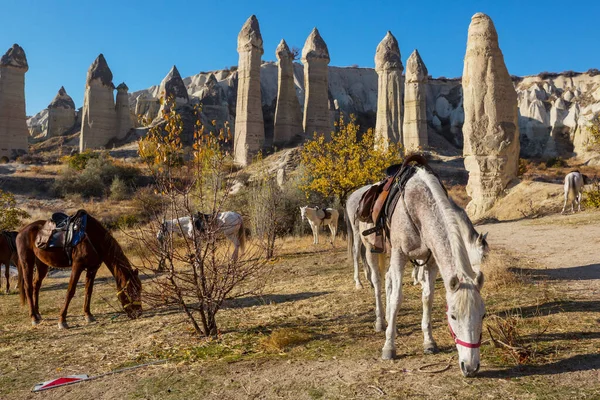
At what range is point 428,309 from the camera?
430 centimetres

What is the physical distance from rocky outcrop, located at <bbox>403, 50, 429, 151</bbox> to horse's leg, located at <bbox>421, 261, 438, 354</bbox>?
3604cm

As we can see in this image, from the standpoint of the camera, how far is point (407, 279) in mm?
7906

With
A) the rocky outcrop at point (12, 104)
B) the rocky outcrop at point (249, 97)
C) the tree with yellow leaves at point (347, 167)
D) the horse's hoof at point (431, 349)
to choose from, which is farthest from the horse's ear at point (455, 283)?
the rocky outcrop at point (12, 104)

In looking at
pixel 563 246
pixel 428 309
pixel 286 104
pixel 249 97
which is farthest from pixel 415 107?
pixel 428 309

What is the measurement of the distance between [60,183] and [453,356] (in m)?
34.1

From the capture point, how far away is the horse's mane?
3377 mm

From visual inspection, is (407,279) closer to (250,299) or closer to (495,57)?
(250,299)

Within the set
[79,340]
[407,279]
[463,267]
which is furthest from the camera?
[407,279]

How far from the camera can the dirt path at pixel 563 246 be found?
22.9 feet

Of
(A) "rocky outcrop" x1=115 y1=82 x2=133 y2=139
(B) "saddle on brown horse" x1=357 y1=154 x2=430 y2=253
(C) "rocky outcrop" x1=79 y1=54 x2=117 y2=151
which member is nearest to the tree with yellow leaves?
(B) "saddle on brown horse" x1=357 y1=154 x2=430 y2=253

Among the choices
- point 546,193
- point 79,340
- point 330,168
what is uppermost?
point 330,168

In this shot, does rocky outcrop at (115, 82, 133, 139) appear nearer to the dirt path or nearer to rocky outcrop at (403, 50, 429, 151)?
rocky outcrop at (403, 50, 429, 151)

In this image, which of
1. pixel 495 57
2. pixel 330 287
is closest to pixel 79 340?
pixel 330 287

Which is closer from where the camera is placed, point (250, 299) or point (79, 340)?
point (79, 340)
